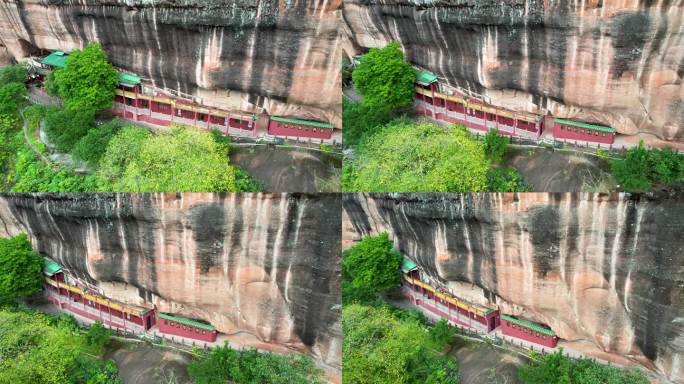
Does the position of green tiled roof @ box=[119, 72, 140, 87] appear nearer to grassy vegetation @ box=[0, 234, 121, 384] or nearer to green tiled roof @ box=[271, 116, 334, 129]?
green tiled roof @ box=[271, 116, 334, 129]

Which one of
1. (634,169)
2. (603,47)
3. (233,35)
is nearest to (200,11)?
(233,35)

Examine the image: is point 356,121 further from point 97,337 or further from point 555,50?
point 97,337

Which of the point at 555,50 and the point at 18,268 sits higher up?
the point at 555,50

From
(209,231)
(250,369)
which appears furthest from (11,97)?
(250,369)

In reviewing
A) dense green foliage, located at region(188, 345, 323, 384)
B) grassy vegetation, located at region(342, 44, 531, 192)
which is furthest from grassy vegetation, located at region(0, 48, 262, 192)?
dense green foliage, located at region(188, 345, 323, 384)

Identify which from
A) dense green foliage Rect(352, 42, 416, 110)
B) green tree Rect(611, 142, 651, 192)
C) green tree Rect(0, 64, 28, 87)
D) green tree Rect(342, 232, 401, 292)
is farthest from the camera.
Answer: green tree Rect(0, 64, 28, 87)
